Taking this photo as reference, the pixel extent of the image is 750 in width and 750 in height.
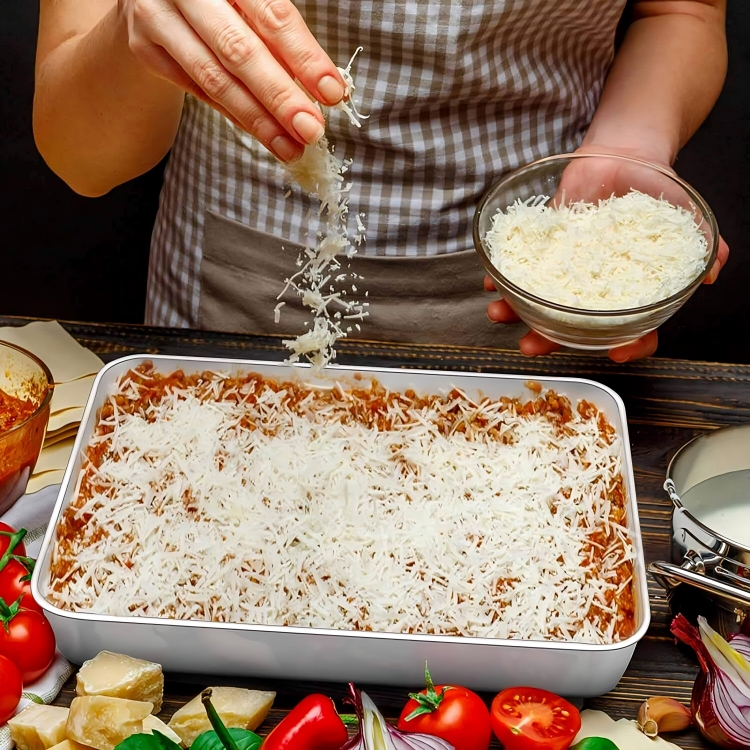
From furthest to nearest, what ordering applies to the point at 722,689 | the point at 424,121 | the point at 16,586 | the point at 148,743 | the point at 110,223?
the point at 110,223, the point at 424,121, the point at 16,586, the point at 722,689, the point at 148,743

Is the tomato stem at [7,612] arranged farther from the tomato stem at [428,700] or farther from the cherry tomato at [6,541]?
the tomato stem at [428,700]

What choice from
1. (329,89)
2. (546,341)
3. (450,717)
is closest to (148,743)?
(450,717)

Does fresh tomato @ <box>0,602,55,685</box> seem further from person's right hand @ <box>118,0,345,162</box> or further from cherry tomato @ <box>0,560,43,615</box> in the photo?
person's right hand @ <box>118,0,345,162</box>

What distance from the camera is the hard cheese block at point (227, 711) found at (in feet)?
3.48

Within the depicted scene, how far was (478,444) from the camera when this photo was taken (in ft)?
4.59

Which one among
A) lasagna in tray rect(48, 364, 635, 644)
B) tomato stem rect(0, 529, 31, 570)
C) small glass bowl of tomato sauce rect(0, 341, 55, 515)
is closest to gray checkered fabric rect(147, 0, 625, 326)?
lasagna in tray rect(48, 364, 635, 644)

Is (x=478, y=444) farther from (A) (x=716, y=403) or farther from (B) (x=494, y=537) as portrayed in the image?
(A) (x=716, y=403)

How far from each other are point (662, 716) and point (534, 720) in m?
0.17

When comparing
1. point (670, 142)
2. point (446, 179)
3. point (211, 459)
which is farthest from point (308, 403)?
point (670, 142)

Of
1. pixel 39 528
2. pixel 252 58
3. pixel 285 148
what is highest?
pixel 252 58

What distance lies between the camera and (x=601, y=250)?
4.72 ft

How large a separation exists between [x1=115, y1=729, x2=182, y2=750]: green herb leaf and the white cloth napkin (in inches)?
8.4

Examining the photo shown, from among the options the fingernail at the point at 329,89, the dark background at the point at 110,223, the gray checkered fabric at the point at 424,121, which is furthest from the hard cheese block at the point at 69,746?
the dark background at the point at 110,223

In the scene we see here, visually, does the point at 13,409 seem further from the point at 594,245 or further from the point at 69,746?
the point at 594,245
